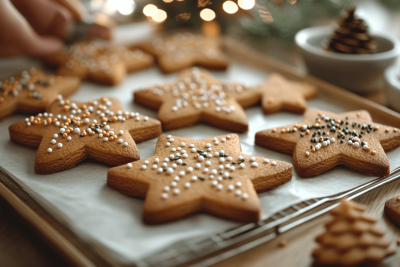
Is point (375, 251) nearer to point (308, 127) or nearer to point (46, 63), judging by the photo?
point (308, 127)

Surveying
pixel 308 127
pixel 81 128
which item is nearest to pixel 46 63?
pixel 81 128

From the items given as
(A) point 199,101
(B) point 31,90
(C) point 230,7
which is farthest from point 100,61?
(C) point 230,7

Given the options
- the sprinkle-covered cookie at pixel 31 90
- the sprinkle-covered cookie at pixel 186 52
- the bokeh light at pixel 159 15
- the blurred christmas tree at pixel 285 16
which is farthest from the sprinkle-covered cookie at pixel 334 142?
the bokeh light at pixel 159 15

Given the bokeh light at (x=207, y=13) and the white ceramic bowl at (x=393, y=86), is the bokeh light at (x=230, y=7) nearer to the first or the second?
the bokeh light at (x=207, y=13)

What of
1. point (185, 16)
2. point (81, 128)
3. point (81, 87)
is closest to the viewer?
point (81, 128)

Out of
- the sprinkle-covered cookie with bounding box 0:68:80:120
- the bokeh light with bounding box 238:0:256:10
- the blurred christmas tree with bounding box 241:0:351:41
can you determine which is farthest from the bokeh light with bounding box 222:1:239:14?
the sprinkle-covered cookie with bounding box 0:68:80:120

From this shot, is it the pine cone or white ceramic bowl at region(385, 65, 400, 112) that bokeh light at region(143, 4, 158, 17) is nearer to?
the pine cone

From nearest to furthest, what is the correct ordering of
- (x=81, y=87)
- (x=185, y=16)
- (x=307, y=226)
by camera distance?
(x=307, y=226), (x=81, y=87), (x=185, y=16)

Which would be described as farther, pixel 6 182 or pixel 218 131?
pixel 218 131

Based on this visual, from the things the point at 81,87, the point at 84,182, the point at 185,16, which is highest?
the point at 185,16
